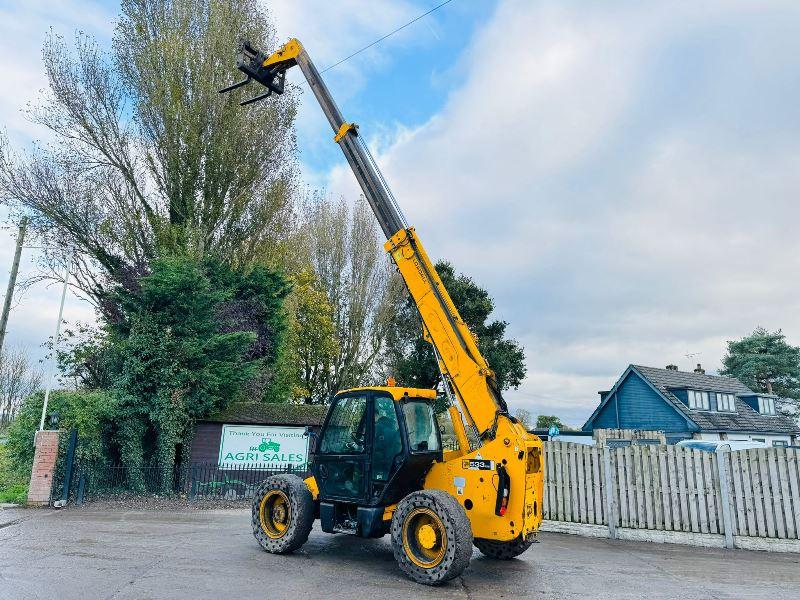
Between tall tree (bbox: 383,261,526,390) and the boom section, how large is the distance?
66.2ft

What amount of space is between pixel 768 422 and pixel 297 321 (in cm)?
2691

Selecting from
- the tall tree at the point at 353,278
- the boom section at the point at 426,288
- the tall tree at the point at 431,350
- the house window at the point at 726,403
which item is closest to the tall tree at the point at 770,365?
the house window at the point at 726,403

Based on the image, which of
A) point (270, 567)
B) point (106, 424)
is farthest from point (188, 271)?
point (270, 567)

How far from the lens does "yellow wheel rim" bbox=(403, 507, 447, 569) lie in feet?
19.7

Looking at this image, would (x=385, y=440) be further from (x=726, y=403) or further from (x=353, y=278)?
(x=726, y=403)

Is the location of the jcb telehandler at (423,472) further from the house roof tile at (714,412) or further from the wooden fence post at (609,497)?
the house roof tile at (714,412)

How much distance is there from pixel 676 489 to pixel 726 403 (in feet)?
79.4

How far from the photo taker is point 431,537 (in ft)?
20.0

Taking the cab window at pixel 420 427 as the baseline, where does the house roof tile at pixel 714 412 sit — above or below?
above

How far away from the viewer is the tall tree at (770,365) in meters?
48.0

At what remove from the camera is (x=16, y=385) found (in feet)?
177

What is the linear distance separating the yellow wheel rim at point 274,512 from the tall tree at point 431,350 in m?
20.8

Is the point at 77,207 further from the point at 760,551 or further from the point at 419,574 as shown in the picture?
the point at 760,551

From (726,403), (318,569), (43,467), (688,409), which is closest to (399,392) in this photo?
(318,569)
